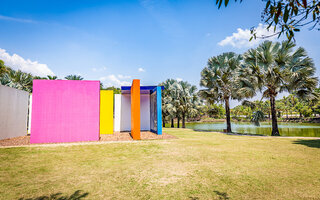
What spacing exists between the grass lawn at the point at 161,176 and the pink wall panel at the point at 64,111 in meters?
3.00

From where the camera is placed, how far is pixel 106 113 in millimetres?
13172

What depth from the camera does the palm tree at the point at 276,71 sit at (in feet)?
35.3

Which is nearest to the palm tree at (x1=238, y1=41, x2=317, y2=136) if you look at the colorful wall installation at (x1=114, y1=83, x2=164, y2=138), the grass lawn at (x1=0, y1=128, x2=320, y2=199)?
the grass lawn at (x1=0, y1=128, x2=320, y2=199)

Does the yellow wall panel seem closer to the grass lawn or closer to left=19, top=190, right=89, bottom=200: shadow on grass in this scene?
the grass lawn

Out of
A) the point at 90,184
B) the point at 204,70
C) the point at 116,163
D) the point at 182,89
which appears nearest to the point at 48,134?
the point at 116,163

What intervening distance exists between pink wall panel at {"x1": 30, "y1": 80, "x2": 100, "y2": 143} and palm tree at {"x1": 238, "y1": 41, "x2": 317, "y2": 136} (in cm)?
1089

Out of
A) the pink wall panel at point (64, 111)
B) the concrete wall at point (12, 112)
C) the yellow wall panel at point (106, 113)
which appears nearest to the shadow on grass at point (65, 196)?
the pink wall panel at point (64, 111)

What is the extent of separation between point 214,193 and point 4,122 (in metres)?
12.2

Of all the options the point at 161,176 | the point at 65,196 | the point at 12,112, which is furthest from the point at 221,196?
the point at 12,112

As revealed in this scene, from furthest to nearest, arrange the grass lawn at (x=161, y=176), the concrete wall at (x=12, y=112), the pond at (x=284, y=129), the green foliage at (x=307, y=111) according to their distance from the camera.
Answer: the green foliage at (x=307, y=111) → the pond at (x=284, y=129) → the concrete wall at (x=12, y=112) → the grass lawn at (x=161, y=176)

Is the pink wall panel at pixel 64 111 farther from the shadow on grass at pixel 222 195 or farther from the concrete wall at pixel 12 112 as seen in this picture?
the shadow on grass at pixel 222 195

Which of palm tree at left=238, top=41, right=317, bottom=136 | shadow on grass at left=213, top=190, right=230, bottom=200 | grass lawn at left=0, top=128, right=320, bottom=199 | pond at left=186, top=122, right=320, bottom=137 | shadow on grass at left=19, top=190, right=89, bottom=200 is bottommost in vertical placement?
pond at left=186, top=122, right=320, bottom=137

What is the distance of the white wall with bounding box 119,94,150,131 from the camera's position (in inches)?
588

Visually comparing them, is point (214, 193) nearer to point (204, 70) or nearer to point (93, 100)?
point (93, 100)
